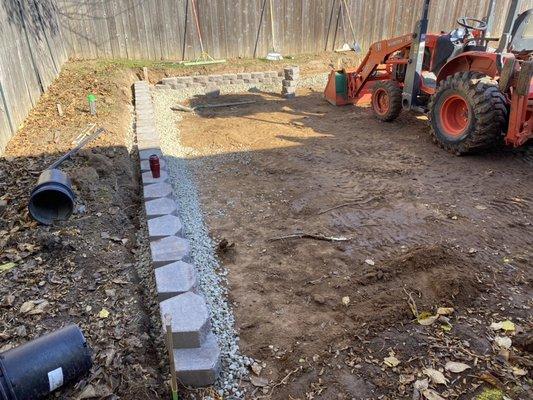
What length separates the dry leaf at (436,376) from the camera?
2.46 meters

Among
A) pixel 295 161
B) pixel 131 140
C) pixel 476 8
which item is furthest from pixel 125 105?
pixel 476 8

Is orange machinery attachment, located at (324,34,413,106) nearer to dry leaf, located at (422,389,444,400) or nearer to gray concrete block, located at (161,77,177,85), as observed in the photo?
gray concrete block, located at (161,77,177,85)

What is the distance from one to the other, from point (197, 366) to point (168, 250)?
1.12m

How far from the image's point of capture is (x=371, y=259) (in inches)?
145

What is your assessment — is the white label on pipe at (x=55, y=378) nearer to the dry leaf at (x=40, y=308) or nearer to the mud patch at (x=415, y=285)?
the dry leaf at (x=40, y=308)

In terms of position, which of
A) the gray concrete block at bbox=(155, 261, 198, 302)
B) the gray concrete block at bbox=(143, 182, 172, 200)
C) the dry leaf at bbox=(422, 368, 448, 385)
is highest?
the gray concrete block at bbox=(143, 182, 172, 200)

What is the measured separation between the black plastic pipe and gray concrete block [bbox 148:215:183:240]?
50.7 inches

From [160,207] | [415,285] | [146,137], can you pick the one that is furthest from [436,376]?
[146,137]

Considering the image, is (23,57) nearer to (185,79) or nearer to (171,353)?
(185,79)

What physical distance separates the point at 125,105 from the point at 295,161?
12.4ft

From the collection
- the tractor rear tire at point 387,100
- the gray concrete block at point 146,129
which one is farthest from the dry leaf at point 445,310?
the tractor rear tire at point 387,100

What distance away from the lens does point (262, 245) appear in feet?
13.2

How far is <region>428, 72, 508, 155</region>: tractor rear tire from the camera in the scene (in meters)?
5.39

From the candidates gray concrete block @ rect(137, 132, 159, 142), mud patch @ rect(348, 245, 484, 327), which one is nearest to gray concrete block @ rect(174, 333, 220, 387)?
mud patch @ rect(348, 245, 484, 327)
